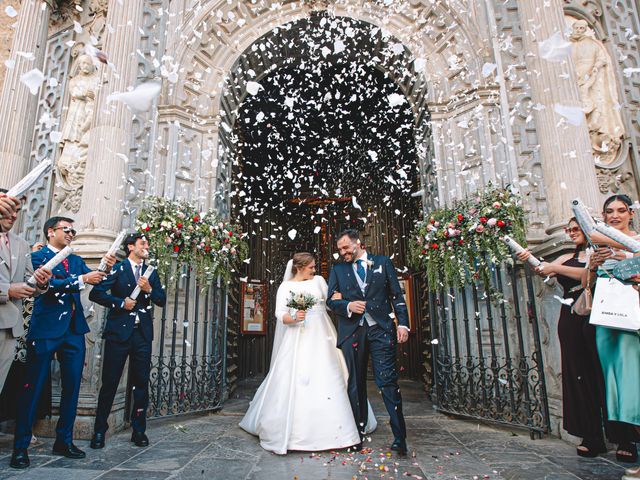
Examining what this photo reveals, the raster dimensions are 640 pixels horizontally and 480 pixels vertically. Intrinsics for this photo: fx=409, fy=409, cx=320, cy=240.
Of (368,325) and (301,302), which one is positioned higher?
(301,302)

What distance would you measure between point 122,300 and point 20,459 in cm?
140

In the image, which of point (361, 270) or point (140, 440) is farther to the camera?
point (361, 270)

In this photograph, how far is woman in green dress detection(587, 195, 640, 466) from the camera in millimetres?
2881

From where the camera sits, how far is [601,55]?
5.89 meters

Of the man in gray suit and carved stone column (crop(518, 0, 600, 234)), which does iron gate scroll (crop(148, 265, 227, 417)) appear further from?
carved stone column (crop(518, 0, 600, 234))

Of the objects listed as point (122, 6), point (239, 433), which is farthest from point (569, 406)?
point (122, 6)

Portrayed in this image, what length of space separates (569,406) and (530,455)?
21.9 inches

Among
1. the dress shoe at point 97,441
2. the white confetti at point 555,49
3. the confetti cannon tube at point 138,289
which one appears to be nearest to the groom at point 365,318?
the confetti cannon tube at point 138,289

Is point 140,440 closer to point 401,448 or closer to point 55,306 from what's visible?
point 55,306

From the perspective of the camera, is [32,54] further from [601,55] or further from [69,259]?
[601,55]

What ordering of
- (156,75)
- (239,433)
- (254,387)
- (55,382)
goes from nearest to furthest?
(239,433)
(55,382)
(156,75)
(254,387)

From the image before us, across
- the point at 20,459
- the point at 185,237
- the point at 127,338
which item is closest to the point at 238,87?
the point at 185,237

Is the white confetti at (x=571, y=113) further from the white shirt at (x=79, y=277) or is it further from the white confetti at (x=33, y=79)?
the white confetti at (x=33, y=79)

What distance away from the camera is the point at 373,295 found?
3.88 metres
